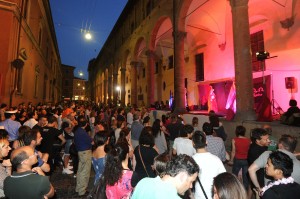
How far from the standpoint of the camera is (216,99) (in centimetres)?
1670

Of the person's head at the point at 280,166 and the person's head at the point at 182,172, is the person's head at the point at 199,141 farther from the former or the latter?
the person's head at the point at 182,172

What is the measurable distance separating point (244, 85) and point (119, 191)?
749 cm

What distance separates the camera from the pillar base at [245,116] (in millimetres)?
8359

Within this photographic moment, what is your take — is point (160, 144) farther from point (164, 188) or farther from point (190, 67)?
point (190, 67)

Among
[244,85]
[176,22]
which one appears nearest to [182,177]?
[244,85]

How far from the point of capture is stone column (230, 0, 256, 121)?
8.52 meters

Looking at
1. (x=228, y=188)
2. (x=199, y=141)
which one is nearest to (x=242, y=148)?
(x=199, y=141)

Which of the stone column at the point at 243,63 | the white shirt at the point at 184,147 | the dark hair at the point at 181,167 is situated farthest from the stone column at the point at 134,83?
the dark hair at the point at 181,167

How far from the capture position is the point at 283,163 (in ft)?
7.52

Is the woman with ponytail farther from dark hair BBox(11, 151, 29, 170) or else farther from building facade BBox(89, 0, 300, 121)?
building facade BBox(89, 0, 300, 121)

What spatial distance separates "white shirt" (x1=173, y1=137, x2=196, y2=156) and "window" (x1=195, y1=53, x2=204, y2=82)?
1584 cm

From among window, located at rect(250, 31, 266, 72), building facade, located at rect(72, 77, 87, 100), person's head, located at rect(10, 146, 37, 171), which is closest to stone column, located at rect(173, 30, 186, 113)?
window, located at rect(250, 31, 266, 72)

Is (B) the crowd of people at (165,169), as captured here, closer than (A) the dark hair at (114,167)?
Yes

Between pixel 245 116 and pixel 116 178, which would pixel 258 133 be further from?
pixel 245 116
